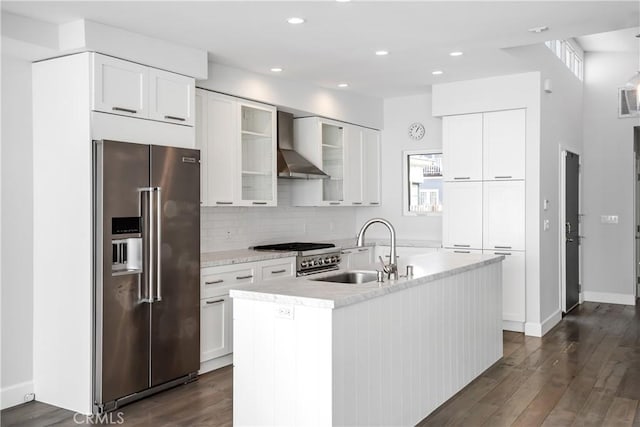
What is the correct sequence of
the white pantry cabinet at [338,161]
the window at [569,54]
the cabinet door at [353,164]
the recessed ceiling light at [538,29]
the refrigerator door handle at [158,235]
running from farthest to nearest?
1. the cabinet door at [353,164]
2. the window at [569,54]
3. the white pantry cabinet at [338,161]
4. the recessed ceiling light at [538,29]
5. the refrigerator door handle at [158,235]

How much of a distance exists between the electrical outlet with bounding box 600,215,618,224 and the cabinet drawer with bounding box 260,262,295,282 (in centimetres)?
481

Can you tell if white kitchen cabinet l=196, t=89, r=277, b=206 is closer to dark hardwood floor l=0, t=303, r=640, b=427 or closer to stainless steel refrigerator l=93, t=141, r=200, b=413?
stainless steel refrigerator l=93, t=141, r=200, b=413

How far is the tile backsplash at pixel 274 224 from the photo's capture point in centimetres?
555

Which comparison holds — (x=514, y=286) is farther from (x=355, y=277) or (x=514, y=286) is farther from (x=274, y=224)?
(x=355, y=277)

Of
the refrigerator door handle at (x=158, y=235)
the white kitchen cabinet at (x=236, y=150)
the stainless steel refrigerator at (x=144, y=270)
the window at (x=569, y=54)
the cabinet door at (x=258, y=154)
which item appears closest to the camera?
the stainless steel refrigerator at (x=144, y=270)

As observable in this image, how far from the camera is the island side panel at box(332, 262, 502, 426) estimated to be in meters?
2.88

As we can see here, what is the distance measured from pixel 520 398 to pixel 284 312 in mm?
2107

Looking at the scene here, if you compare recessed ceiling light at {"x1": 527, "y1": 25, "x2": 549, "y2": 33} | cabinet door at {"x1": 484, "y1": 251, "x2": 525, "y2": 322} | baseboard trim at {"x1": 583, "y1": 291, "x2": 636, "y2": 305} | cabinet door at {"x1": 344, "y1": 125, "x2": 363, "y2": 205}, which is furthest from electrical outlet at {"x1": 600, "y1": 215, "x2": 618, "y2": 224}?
recessed ceiling light at {"x1": 527, "y1": 25, "x2": 549, "y2": 33}

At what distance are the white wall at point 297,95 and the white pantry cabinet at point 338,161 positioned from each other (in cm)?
13

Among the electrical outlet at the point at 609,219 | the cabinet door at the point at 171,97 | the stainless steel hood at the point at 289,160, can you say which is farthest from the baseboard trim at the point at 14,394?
the electrical outlet at the point at 609,219

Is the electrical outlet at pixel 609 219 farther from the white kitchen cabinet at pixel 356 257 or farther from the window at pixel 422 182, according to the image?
the white kitchen cabinet at pixel 356 257

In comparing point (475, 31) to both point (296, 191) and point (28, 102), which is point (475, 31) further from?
point (28, 102)

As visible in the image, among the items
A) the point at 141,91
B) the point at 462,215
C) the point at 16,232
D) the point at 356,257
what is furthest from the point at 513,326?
the point at 16,232

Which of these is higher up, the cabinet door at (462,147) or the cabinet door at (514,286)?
the cabinet door at (462,147)
